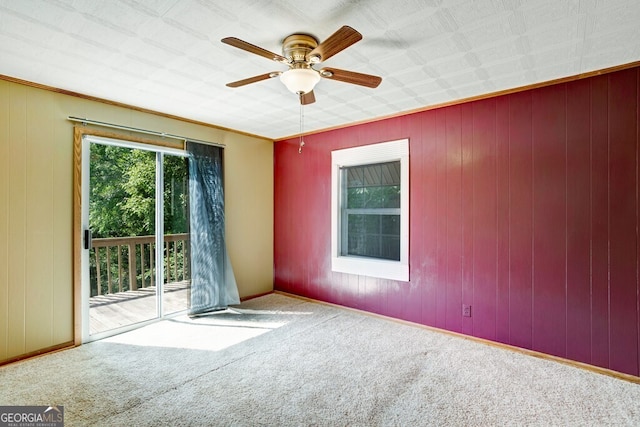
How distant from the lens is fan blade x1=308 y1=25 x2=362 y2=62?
1.63 m

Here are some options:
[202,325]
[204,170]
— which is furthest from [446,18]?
[202,325]

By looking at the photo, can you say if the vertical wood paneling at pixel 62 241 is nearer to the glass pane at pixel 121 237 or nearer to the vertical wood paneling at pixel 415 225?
the glass pane at pixel 121 237

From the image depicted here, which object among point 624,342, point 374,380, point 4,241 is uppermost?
point 4,241

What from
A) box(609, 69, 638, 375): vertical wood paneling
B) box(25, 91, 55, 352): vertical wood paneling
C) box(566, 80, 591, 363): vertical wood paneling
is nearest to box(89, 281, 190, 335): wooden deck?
box(25, 91, 55, 352): vertical wood paneling

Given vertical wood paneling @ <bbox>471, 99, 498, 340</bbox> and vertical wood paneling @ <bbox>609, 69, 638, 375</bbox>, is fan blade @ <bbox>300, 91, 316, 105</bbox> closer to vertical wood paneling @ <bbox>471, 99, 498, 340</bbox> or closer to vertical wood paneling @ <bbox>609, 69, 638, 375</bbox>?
vertical wood paneling @ <bbox>471, 99, 498, 340</bbox>

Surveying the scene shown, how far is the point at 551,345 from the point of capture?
9.15 ft

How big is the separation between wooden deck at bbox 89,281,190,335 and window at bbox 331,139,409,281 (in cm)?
198

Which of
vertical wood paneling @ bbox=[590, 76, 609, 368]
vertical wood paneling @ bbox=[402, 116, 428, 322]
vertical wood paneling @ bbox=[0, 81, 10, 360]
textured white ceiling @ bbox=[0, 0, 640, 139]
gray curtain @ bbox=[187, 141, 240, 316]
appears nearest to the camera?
textured white ceiling @ bbox=[0, 0, 640, 139]

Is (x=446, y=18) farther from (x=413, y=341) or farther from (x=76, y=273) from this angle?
(x=76, y=273)

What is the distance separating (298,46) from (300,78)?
0.20 metres

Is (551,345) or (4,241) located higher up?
(4,241)

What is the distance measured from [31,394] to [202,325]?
154 cm

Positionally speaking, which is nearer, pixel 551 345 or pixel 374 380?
pixel 374 380

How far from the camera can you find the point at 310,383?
241 cm
